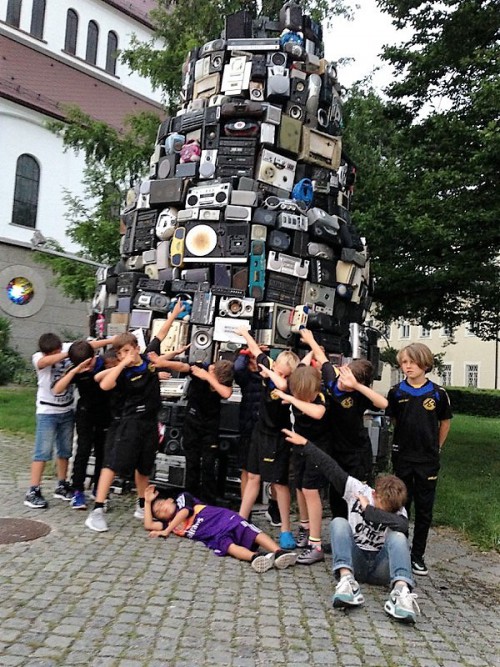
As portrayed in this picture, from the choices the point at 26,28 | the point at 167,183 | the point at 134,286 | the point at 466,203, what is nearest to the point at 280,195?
the point at 167,183

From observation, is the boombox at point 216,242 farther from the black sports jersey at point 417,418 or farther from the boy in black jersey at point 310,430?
the black sports jersey at point 417,418

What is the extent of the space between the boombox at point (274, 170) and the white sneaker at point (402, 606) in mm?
5705

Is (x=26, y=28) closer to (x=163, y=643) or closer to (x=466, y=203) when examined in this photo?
(x=466, y=203)

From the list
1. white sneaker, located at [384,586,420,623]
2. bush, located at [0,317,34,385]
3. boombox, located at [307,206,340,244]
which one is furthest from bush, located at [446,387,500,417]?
white sneaker, located at [384,586,420,623]

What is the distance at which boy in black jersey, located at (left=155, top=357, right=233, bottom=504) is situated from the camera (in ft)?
21.2

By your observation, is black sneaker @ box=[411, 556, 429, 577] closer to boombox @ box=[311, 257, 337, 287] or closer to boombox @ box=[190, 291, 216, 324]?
boombox @ box=[190, 291, 216, 324]

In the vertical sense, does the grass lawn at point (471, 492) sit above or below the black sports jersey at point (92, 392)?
below

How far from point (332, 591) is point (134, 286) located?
510 centimetres

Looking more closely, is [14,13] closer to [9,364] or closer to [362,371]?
[9,364]

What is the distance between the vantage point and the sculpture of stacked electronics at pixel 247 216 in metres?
8.01

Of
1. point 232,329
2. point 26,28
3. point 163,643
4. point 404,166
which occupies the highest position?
point 26,28

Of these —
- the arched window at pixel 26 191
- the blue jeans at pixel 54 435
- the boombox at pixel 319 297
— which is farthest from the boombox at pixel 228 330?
the arched window at pixel 26 191

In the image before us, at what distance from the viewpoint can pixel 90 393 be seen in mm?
6660

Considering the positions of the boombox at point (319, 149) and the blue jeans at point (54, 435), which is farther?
the boombox at point (319, 149)
